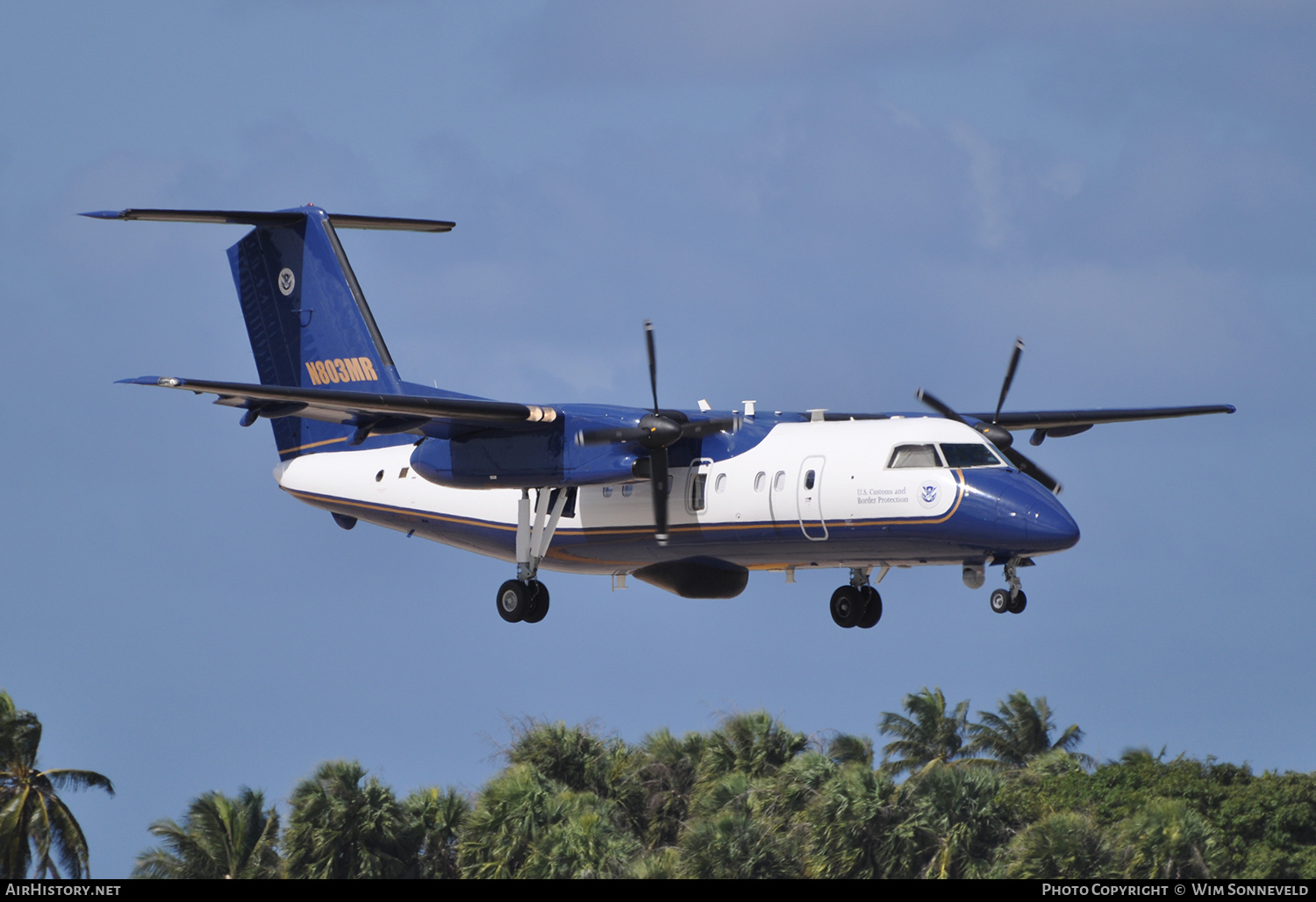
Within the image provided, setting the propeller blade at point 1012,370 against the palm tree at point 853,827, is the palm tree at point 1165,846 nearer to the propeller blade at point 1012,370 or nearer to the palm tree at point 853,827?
A: the palm tree at point 853,827

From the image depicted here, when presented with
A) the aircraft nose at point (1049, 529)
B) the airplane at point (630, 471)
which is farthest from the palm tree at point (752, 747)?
the aircraft nose at point (1049, 529)

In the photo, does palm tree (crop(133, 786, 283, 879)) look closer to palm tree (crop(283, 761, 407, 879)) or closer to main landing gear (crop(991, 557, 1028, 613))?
palm tree (crop(283, 761, 407, 879))

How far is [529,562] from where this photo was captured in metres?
30.8

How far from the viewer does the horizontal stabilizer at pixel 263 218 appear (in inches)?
1253

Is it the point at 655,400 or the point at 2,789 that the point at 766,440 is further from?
the point at 2,789

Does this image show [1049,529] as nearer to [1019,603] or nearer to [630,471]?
[1019,603]

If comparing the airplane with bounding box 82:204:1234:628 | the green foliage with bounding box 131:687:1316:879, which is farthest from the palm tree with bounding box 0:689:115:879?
the airplane with bounding box 82:204:1234:628

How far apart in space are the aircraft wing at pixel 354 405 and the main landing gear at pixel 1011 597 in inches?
294

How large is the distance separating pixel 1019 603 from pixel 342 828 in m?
19.7

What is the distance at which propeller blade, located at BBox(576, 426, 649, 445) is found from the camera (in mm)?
28609

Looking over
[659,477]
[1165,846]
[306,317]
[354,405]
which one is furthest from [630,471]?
[1165,846]

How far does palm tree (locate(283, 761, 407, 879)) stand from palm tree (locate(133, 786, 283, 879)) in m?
2.11

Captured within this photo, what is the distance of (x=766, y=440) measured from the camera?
29.2 m
